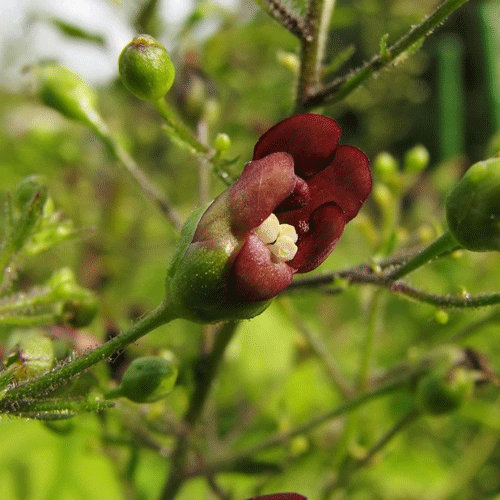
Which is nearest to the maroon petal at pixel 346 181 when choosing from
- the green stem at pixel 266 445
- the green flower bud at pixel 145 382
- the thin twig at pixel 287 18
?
the thin twig at pixel 287 18

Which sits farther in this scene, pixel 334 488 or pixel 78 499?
pixel 78 499

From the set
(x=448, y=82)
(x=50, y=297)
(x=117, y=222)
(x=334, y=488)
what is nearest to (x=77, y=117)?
(x=50, y=297)

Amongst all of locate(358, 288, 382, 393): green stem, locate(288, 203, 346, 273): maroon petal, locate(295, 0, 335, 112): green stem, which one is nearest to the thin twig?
locate(295, 0, 335, 112): green stem

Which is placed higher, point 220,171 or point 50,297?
point 220,171

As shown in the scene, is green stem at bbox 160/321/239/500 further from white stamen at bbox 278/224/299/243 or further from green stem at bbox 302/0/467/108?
green stem at bbox 302/0/467/108

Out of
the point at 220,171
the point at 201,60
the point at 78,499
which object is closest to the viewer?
the point at 220,171

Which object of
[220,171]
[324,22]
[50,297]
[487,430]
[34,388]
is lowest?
[487,430]

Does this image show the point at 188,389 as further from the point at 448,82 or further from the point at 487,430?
the point at 448,82

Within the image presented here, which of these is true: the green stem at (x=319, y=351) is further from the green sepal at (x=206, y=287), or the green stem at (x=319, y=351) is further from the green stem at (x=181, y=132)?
the green sepal at (x=206, y=287)
